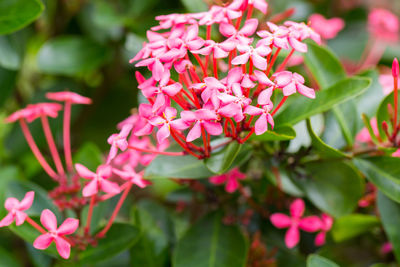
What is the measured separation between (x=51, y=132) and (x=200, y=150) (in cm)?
72

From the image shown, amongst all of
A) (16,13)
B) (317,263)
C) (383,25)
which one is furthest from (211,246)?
(383,25)

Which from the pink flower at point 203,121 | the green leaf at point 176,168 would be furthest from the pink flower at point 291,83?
the green leaf at point 176,168

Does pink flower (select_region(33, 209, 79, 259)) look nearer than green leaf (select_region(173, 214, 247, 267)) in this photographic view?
Yes

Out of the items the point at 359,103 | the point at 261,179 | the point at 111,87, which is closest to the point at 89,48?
the point at 111,87

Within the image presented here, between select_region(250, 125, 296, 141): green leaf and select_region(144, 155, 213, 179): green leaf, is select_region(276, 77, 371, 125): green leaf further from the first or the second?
select_region(144, 155, 213, 179): green leaf

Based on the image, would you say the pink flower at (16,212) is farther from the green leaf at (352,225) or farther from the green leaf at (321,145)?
the green leaf at (352,225)

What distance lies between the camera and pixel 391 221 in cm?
97

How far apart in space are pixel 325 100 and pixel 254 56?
182 mm

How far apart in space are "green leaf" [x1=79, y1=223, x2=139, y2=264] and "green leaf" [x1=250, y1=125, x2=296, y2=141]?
322 mm

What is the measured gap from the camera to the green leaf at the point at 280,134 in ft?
2.50

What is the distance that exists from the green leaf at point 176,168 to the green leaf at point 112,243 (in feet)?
0.52

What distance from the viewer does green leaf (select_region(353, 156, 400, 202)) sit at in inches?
33.7

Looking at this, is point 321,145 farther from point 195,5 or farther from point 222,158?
point 195,5

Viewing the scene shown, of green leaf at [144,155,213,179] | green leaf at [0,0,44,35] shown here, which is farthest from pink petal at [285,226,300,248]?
green leaf at [0,0,44,35]
